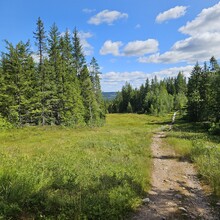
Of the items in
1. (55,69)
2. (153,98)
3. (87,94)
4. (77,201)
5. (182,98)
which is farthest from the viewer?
(182,98)

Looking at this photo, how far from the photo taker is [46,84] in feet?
118

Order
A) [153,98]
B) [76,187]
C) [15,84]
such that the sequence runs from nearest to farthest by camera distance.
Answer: [76,187], [15,84], [153,98]

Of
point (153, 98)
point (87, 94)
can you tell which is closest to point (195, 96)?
point (87, 94)

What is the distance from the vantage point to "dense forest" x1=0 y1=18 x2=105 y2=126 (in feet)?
102

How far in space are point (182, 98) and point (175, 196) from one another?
12106cm

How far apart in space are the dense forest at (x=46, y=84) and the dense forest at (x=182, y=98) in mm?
23144

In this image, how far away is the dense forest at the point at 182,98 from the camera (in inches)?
1698

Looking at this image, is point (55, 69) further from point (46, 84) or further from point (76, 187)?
point (76, 187)

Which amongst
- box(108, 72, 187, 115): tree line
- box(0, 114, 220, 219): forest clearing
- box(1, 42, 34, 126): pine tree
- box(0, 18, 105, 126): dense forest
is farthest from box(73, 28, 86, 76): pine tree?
box(108, 72, 187, 115): tree line

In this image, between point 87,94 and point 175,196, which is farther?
point 87,94

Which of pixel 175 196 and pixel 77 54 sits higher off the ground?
pixel 77 54

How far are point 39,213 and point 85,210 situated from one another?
1.36 meters

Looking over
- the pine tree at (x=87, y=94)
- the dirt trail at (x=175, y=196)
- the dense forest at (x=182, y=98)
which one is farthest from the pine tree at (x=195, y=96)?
the dirt trail at (x=175, y=196)

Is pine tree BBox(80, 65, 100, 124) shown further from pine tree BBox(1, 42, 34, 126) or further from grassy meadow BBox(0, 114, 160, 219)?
grassy meadow BBox(0, 114, 160, 219)
